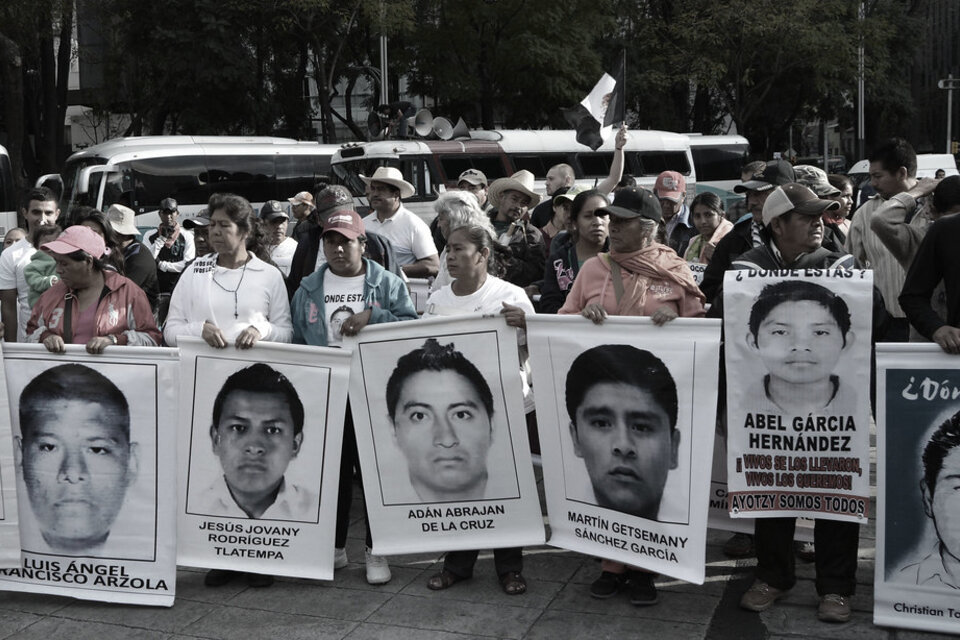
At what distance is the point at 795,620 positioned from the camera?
Answer: 450cm

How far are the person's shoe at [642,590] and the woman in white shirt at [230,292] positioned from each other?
1.95m

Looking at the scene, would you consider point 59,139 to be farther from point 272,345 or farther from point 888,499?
point 888,499

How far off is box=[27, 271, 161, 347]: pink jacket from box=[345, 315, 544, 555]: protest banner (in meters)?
1.05

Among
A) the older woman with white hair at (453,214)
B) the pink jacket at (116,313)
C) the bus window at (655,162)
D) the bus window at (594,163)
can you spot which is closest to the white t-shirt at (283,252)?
the older woman with white hair at (453,214)

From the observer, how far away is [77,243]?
5.03m

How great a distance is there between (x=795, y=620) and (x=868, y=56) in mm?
33762

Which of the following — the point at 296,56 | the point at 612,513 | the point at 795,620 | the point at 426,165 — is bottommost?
the point at 795,620

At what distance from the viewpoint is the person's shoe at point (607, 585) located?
481 cm

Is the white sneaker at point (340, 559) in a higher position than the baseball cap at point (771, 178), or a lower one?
lower

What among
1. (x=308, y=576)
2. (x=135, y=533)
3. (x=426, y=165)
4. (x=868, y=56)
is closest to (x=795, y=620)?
(x=308, y=576)

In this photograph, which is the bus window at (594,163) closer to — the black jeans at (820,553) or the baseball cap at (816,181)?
the baseball cap at (816,181)

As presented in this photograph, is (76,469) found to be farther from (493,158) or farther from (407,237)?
(493,158)

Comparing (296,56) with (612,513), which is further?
(296,56)

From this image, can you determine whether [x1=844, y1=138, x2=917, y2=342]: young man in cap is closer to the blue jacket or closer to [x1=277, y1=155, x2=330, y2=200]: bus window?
the blue jacket
